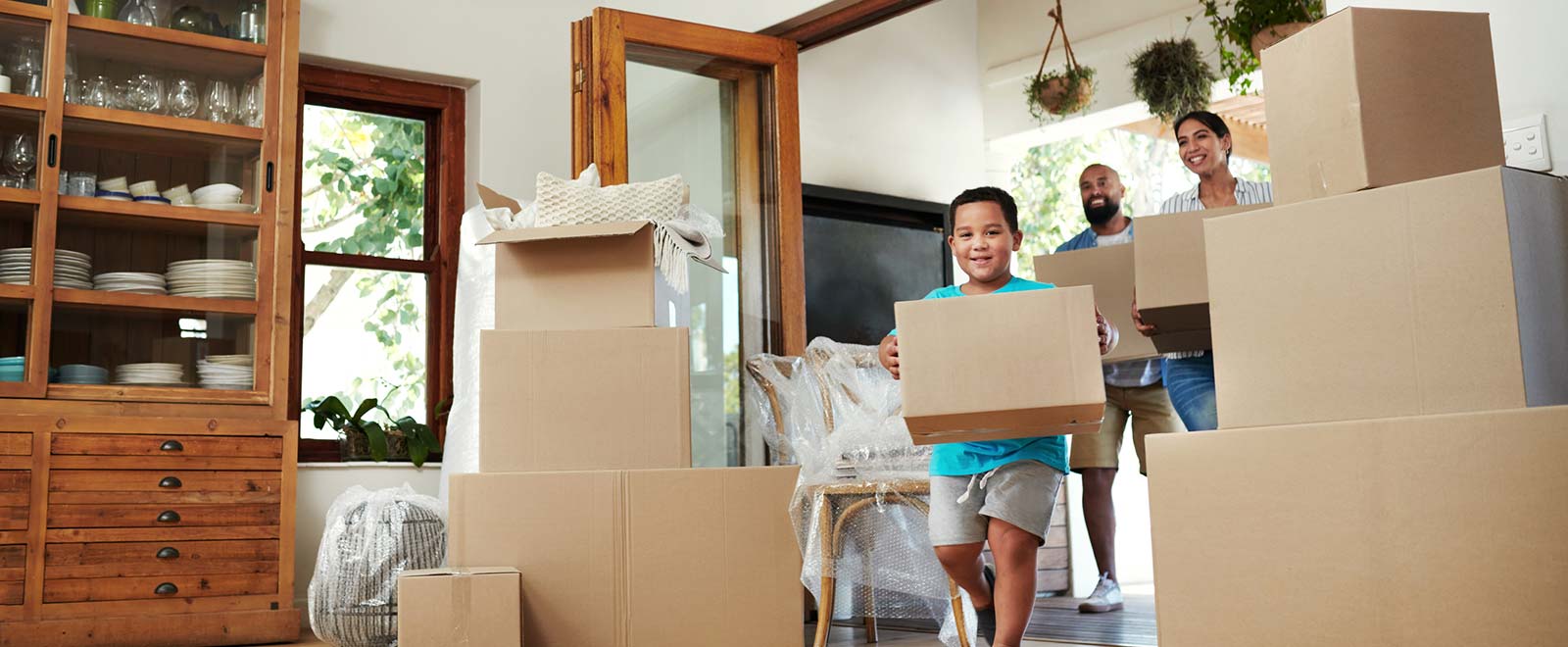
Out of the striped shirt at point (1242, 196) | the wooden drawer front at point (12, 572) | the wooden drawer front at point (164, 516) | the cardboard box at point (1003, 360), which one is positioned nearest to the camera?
the cardboard box at point (1003, 360)

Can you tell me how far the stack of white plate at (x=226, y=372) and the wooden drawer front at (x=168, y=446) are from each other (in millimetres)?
210

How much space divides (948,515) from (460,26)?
2619 mm

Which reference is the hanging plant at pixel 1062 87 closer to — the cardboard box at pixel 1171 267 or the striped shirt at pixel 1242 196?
the striped shirt at pixel 1242 196

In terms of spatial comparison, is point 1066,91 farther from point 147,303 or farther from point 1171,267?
point 147,303

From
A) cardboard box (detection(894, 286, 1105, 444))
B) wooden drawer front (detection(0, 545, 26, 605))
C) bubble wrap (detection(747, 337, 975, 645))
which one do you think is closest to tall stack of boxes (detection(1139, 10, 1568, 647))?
cardboard box (detection(894, 286, 1105, 444))

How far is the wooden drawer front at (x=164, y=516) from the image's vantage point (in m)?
3.08

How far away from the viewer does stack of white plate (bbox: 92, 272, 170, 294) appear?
3.39 m

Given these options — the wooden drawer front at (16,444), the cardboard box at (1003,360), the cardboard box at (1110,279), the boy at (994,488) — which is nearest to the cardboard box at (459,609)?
the boy at (994,488)

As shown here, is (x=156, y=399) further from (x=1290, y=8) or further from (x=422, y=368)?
(x=1290, y=8)

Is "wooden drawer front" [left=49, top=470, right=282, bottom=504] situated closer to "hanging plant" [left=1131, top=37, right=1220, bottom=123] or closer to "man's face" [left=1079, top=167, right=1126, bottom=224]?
"man's face" [left=1079, top=167, right=1126, bottom=224]

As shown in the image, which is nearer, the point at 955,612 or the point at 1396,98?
the point at 1396,98

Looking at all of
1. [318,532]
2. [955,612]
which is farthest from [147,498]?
[955,612]

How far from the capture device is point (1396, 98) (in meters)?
1.41

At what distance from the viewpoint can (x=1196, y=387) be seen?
2.49 m
